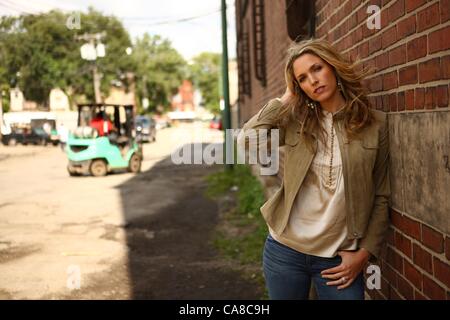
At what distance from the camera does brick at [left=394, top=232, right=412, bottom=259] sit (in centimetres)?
200

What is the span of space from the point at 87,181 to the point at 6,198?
3052mm

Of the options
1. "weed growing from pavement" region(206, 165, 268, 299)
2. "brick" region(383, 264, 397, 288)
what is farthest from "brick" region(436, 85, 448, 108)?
"weed growing from pavement" region(206, 165, 268, 299)

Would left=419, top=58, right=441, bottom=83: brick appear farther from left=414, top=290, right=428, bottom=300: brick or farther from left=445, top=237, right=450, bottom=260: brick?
left=414, top=290, right=428, bottom=300: brick

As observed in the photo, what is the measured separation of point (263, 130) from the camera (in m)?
2.05

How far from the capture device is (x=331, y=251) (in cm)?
197

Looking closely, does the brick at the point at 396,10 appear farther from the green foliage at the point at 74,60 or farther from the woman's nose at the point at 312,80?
the green foliage at the point at 74,60

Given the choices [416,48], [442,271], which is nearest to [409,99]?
[416,48]

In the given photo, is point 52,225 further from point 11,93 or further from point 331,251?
point 331,251

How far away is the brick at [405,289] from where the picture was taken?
201cm

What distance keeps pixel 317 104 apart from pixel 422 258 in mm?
774

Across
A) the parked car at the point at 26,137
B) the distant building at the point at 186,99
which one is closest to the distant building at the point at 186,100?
the distant building at the point at 186,99

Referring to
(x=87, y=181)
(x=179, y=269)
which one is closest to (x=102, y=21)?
(x=87, y=181)

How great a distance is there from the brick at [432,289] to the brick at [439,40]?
0.88 meters
